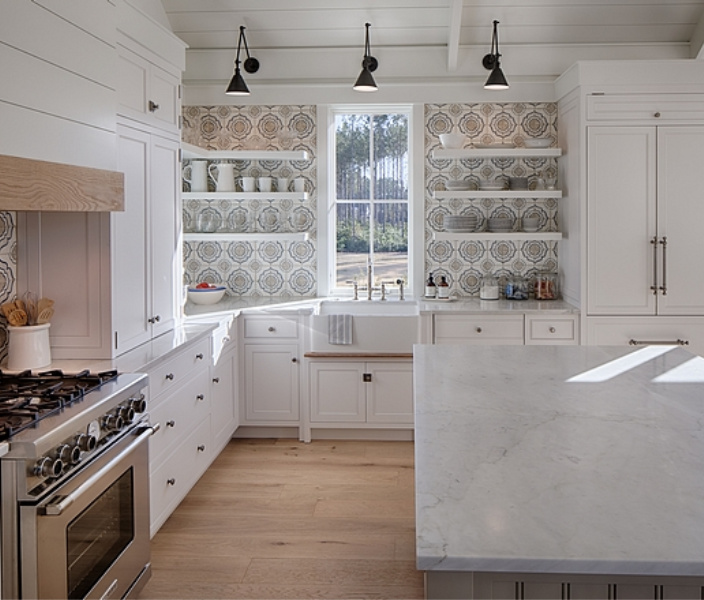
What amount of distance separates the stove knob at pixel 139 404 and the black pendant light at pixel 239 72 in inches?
98.5

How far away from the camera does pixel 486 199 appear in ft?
17.6

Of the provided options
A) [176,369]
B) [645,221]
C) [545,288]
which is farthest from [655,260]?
[176,369]

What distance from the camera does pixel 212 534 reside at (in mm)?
3438

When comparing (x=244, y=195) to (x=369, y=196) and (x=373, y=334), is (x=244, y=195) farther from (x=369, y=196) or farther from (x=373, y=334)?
(x=373, y=334)

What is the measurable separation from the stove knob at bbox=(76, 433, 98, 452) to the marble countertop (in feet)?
3.40

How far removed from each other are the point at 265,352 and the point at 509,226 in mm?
1938

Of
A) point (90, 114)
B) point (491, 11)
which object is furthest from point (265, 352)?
point (491, 11)

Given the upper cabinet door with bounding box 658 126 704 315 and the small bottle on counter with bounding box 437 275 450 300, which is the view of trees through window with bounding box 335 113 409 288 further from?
the upper cabinet door with bounding box 658 126 704 315

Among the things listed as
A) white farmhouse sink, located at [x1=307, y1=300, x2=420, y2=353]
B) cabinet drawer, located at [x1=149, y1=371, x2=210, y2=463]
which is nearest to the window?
white farmhouse sink, located at [x1=307, y1=300, x2=420, y2=353]

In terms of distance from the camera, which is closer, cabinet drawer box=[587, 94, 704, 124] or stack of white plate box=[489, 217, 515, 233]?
cabinet drawer box=[587, 94, 704, 124]

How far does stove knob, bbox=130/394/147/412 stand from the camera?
2664 millimetres

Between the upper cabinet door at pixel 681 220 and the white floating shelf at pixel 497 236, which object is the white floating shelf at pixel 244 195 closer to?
the white floating shelf at pixel 497 236

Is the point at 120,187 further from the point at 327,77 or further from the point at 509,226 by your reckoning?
the point at 509,226

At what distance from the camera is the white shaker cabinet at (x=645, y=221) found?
4.64 metres
